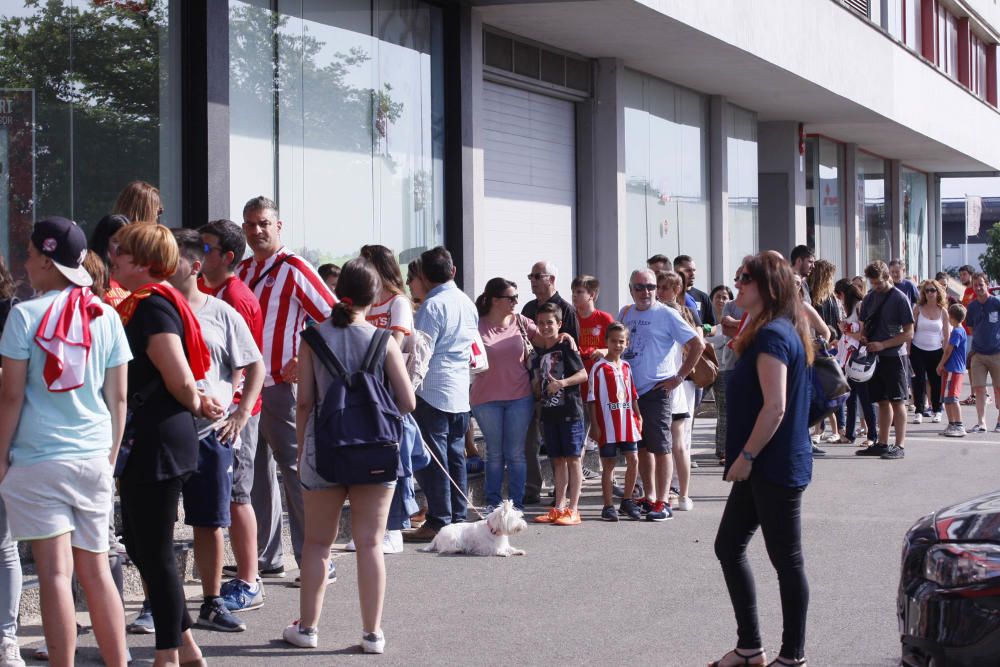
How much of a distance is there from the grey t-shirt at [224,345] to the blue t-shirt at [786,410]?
7.39 ft

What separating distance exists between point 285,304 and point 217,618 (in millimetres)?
1843

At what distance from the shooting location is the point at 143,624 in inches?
262

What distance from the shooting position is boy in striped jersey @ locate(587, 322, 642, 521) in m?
10.2

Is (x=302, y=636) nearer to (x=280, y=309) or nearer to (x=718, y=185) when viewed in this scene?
(x=280, y=309)

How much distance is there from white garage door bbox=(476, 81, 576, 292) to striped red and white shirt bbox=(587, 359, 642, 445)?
4.96 meters

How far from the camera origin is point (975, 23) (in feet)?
117

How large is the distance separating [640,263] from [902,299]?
5.76 meters

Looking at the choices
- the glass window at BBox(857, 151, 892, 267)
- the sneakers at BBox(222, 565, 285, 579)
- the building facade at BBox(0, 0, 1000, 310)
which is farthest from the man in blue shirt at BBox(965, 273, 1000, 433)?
the glass window at BBox(857, 151, 892, 267)

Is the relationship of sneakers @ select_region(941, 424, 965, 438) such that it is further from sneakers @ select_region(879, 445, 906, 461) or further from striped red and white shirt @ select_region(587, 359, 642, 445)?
striped red and white shirt @ select_region(587, 359, 642, 445)

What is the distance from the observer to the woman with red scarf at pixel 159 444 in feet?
17.9

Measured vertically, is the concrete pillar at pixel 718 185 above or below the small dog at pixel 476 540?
above

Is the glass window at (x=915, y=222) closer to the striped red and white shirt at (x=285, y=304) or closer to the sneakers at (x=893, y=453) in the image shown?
the sneakers at (x=893, y=453)

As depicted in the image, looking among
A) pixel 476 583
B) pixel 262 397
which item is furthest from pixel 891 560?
pixel 262 397

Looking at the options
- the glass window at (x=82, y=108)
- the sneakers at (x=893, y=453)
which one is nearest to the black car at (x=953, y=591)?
the glass window at (x=82, y=108)
